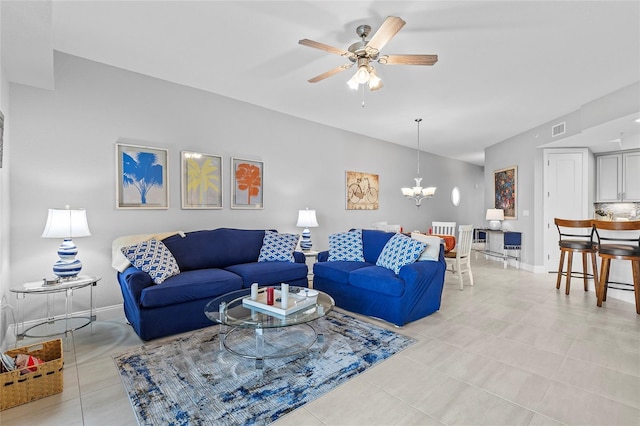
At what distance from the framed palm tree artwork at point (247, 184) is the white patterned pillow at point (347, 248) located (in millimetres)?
1382

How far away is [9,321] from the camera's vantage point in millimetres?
2846

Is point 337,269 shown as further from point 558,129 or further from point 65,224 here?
point 558,129

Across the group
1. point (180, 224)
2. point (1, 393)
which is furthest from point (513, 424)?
point (180, 224)

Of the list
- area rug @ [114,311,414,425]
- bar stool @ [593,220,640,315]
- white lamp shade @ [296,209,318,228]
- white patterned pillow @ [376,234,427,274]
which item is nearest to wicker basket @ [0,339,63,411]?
area rug @ [114,311,414,425]

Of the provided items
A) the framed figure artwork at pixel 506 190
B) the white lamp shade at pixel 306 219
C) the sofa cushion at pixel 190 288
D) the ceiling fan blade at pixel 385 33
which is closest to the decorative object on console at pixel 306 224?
the white lamp shade at pixel 306 219

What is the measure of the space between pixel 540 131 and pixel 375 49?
4911 mm

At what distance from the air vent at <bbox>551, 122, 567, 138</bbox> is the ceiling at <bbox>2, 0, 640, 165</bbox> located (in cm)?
38

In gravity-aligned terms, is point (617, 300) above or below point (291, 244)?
below

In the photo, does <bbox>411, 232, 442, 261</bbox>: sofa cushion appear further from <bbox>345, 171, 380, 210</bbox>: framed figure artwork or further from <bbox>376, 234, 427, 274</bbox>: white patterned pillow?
<bbox>345, 171, 380, 210</bbox>: framed figure artwork

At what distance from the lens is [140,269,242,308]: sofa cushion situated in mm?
2664

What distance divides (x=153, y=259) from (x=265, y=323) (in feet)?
5.21

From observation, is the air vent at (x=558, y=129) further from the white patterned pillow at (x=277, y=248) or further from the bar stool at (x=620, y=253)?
the white patterned pillow at (x=277, y=248)

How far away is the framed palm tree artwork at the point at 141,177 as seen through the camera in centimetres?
344

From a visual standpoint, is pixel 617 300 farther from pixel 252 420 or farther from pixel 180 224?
pixel 180 224
